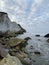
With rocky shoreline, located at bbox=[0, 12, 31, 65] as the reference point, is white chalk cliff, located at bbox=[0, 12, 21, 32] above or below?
below

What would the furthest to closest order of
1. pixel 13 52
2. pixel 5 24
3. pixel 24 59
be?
pixel 5 24, pixel 13 52, pixel 24 59

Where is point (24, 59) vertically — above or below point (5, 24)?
above

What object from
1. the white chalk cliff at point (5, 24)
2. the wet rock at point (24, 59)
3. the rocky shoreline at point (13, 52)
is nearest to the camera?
the rocky shoreline at point (13, 52)

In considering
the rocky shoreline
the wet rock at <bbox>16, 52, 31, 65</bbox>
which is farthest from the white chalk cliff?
the wet rock at <bbox>16, 52, 31, 65</bbox>

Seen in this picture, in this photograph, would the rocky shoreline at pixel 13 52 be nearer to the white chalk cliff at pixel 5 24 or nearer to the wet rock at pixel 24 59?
the wet rock at pixel 24 59

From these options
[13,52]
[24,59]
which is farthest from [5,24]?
[24,59]

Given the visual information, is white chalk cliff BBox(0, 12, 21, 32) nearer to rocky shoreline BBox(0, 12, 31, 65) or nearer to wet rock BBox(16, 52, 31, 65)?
rocky shoreline BBox(0, 12, 31, 65)

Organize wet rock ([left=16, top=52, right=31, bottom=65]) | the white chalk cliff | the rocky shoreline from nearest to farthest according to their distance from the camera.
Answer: the rocky shoreline
wet rock ([left=16, top=52, right=31, bottom=65])
the white chalk cliff

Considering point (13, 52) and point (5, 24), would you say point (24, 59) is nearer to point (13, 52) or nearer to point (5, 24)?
point (13, 52)

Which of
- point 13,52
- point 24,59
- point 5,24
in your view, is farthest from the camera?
point 5,24

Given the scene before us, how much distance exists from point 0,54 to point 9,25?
48.7 meters

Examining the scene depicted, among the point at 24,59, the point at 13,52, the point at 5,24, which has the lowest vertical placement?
the point at 5,24

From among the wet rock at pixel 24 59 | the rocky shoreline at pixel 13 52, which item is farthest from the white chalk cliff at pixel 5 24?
the wet rock at pixel 24 59

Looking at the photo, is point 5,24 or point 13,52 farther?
point 5,24
